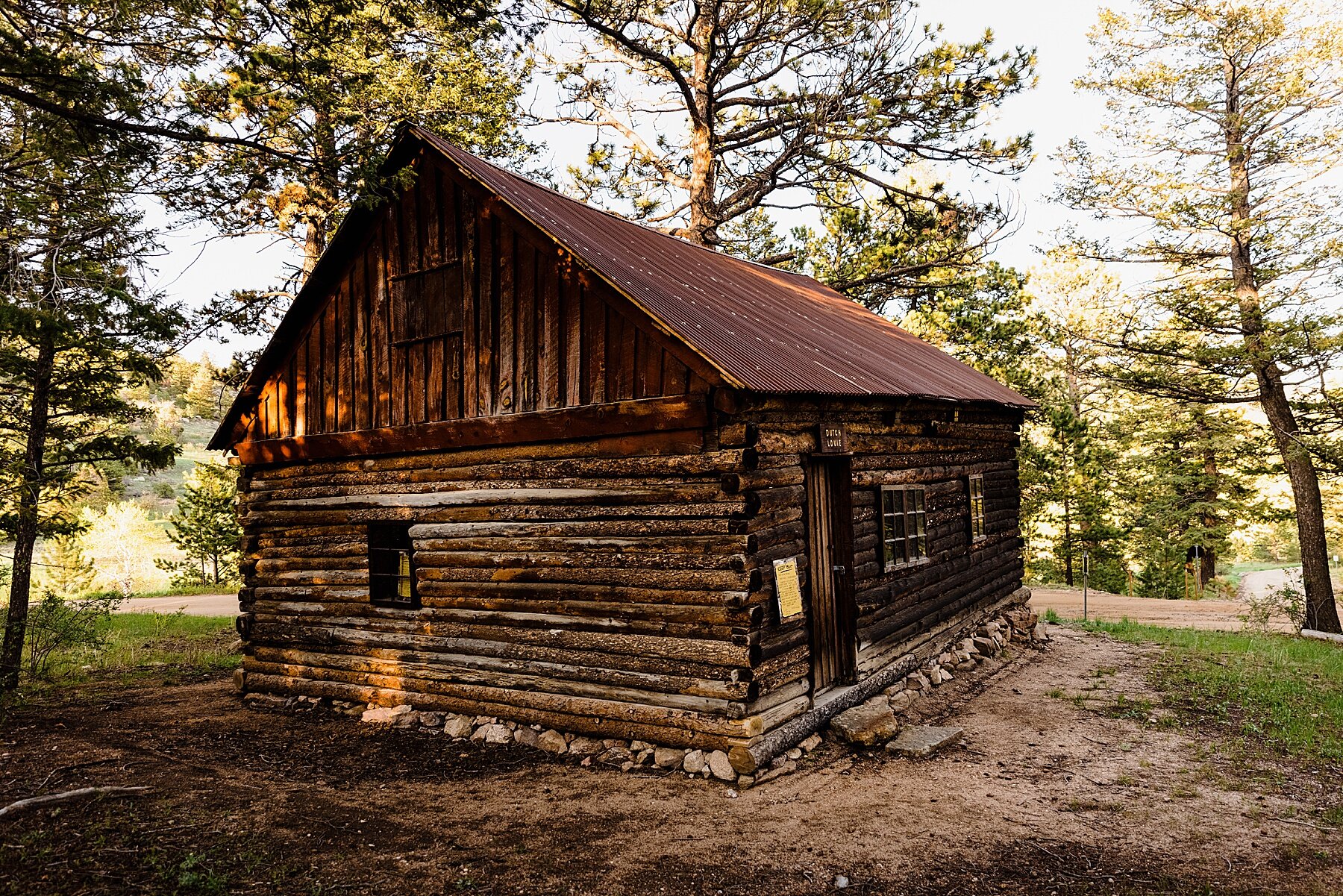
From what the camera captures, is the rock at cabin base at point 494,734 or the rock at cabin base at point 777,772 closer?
the rock at cabin base at point 777,772

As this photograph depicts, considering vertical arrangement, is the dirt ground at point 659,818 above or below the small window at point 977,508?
below

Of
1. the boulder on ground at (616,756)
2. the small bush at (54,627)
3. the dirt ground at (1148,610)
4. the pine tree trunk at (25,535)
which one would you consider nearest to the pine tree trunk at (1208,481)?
the dirt ground at (1148,610)

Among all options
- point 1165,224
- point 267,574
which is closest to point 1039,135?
point 1165,224

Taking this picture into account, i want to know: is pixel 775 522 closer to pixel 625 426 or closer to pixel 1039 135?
pixel 625 426

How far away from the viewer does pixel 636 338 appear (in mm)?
7816

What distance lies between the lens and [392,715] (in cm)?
964

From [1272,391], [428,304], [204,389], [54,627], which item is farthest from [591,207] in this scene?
[204,389]

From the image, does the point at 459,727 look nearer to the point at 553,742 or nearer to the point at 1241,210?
the point at 553,742

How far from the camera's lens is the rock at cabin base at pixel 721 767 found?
23.6ft

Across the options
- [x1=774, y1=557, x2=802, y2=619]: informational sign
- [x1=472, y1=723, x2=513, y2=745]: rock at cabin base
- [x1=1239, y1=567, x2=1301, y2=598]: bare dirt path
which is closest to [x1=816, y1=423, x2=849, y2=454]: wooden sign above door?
[x1=774, y1=557, x2=802, y2=619]: informational sign

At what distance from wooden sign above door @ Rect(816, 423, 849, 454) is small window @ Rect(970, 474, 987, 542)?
493 cm

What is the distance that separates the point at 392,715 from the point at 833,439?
6.30 m

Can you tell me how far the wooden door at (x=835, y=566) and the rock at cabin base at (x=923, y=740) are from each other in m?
0.95

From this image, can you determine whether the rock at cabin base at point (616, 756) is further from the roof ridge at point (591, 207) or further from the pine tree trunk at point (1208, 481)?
the pine tree trunk at point (1208, 481)
